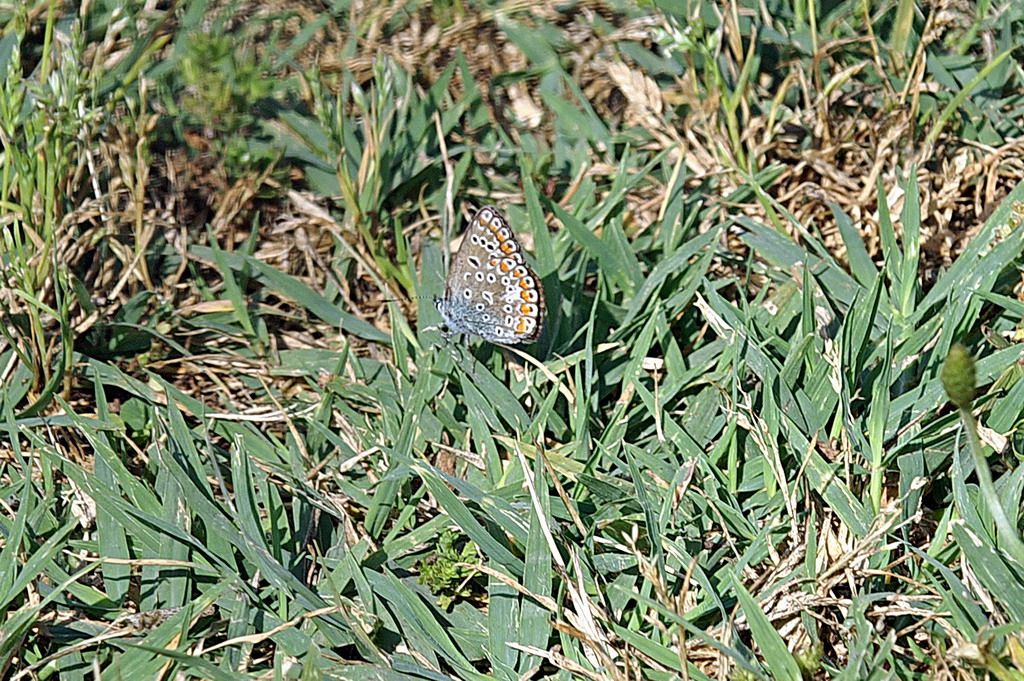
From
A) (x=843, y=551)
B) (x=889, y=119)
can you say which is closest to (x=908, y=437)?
(x=843, y=551)

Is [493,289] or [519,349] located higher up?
[493,289]

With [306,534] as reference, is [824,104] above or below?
above

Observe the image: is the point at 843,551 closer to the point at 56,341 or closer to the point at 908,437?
the point at 908,437

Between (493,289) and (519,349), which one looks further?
(519,349)

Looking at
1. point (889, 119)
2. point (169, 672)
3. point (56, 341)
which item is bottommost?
point (169, 672)

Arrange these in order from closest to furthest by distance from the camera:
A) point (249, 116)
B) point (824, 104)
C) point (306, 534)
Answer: point (306, 534)
point (824, 104)
point (249, 116)

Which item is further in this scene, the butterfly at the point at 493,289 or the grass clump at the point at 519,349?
the butterfly at the point at 493,289

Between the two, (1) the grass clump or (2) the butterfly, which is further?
(2) the butterfly

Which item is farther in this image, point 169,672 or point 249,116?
point 249,116
